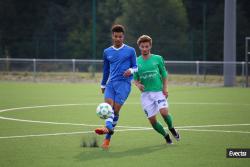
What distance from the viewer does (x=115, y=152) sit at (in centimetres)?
1138

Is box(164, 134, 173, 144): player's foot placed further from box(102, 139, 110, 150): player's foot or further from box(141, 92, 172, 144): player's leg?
box(102, 139, 110, 150): player's foot

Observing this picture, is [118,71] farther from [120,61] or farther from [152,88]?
[152,88]

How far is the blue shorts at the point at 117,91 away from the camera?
12.1 m

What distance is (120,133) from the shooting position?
14180 millimetres

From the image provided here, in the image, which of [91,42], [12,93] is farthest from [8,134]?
[91,42]

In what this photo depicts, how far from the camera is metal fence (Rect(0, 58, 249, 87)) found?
35250 mm

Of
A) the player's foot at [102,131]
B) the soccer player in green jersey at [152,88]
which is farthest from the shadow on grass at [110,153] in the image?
A: the soccer player in green jersey at [152,88]

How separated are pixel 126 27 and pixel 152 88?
31.4 metres

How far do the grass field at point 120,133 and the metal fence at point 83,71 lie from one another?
34.0ft

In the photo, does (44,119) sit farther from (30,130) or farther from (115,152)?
(115,152)

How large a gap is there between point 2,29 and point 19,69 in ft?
31.1

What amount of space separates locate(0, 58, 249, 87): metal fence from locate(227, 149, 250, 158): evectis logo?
22460 mm

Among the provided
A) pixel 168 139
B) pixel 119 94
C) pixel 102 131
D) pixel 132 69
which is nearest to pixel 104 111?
pixel 102 131

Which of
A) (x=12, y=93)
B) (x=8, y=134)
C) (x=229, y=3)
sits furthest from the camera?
(x=229, y=3)
